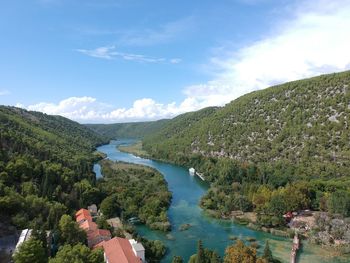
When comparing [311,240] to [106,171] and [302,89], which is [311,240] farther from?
[302,89]

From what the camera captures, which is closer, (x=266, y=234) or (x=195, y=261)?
(x=195, y=261)

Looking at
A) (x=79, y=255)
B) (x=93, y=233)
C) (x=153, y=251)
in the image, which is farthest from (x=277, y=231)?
(x=79, y=255)

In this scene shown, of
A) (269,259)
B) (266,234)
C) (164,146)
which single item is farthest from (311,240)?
(164,146)

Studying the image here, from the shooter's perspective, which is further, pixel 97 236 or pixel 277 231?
pixel 277 231

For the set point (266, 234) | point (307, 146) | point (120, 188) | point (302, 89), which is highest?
point (302, 89)

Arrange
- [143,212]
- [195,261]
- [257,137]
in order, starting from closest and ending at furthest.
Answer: [195,261] < [143,212] < [257,137]

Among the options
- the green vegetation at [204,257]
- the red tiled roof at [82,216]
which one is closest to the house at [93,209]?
the red tiled roof at [82,216]

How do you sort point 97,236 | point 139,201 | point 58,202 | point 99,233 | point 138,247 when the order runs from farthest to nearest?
point 139,201 < point 58,202 < point 99,233 < point 97,236 < point 138,247

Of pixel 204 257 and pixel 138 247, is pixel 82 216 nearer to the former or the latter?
pixel 138 247
